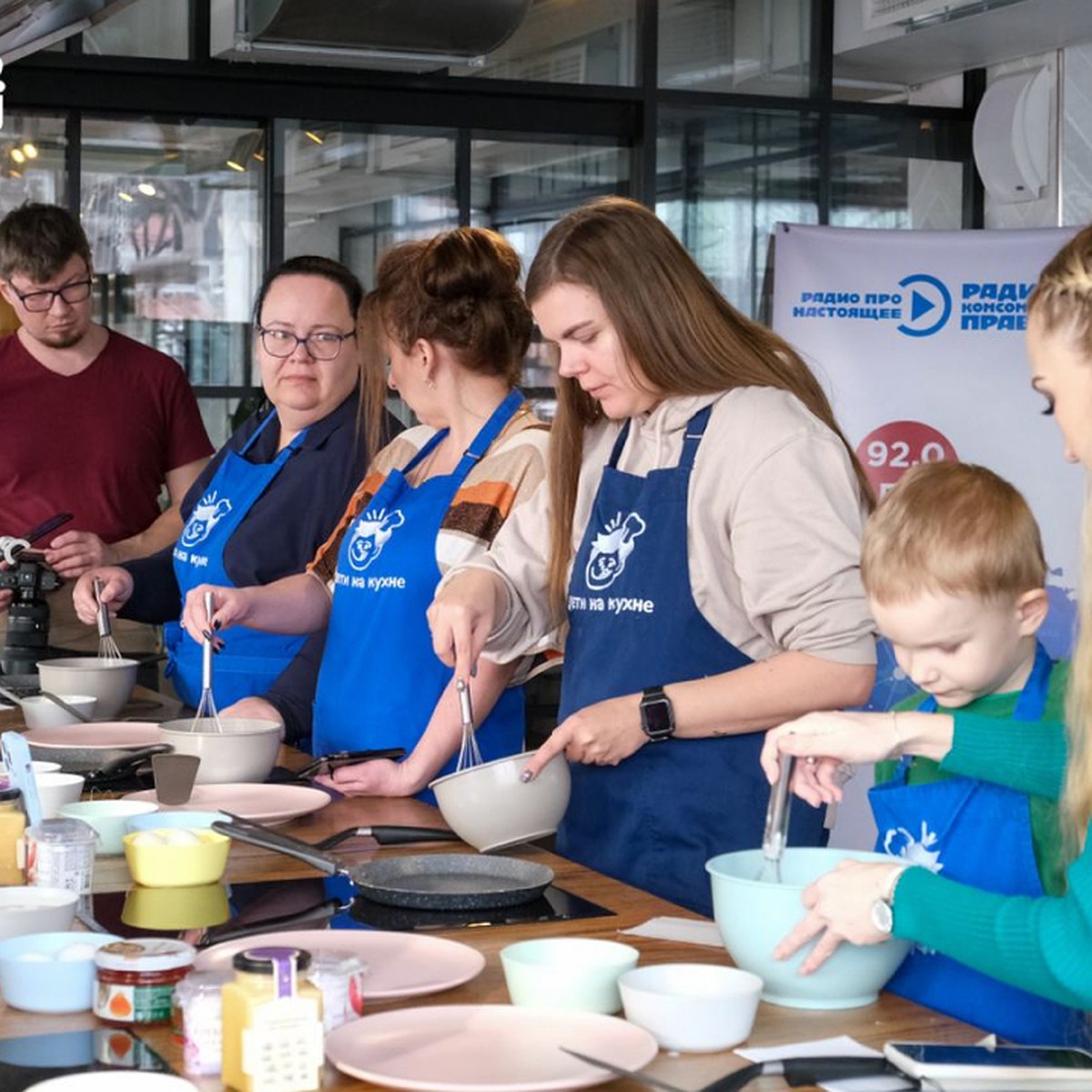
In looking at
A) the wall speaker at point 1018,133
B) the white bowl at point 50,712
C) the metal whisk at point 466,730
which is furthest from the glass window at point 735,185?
the metal whisk at point 466,730

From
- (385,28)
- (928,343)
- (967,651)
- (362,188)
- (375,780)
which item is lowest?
(375,780)

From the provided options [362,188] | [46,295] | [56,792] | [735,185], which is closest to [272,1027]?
[56,792]

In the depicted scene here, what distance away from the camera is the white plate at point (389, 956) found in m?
1.57

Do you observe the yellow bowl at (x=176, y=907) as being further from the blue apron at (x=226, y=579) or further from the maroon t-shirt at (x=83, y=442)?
the maroon t-shirt at (x=83, y=442)

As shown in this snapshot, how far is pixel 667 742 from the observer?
7.79 feet

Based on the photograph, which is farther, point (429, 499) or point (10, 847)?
point (429, 499)

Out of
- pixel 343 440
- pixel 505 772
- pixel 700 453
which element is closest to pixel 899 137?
pixel 343 440

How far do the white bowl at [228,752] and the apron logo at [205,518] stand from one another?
1006 mm

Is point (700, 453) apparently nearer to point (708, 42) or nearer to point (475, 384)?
point (475, 384)

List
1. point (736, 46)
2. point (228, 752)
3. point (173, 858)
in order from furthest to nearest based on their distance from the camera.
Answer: point (736, 46) < point (228, 752) < point (173, 858)

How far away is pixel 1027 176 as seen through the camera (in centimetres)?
592

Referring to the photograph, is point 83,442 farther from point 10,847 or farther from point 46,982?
point 46,982

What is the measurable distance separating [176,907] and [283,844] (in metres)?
0.15

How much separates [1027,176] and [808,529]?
4.01 meters
